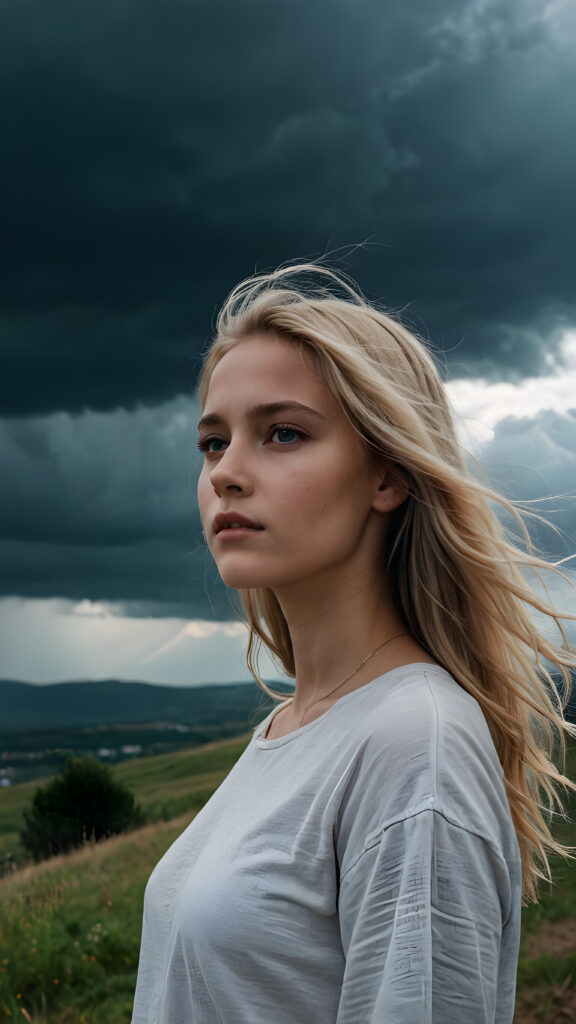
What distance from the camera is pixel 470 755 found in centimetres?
179

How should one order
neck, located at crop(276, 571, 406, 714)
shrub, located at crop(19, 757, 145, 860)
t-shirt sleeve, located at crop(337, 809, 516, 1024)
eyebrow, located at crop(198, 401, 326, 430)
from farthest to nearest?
shrub, located at crop(19, 757, 145, 860) < neck, located at crop(276, 571, 406, 714) < eyebrow, located at crop(198, 401, 326, 430) < t-shirt sleeve, located at crop(337, 809, 516, 1024)

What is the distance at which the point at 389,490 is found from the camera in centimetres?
237

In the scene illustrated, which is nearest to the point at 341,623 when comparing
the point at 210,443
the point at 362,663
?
the point at 362,663

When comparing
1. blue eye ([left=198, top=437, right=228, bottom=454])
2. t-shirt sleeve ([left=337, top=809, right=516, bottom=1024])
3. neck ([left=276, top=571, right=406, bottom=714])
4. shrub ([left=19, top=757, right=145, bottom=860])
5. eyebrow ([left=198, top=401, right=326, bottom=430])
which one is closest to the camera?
t-shirt sleeve ([left=337, top=809, right=516, bottom=1024])

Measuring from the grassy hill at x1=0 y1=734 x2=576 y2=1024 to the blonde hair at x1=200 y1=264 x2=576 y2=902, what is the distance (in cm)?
250

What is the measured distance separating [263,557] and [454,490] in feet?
1.89

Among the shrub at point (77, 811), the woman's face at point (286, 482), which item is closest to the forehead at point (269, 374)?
the woman's face at point (286, 482)

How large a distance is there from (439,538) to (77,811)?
9025mm

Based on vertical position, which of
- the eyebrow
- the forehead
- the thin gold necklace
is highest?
the forehead

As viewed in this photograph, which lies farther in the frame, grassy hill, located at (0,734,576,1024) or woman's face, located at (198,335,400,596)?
grassy hill, located at (0,734,576,1024)

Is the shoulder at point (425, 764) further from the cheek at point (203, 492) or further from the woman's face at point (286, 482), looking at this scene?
the cheek at point (203, 492)

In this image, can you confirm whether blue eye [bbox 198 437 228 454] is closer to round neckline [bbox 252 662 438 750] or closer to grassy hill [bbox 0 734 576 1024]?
round neckline [bbox 252 662 438 750]

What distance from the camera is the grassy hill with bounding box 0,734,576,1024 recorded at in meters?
5.84

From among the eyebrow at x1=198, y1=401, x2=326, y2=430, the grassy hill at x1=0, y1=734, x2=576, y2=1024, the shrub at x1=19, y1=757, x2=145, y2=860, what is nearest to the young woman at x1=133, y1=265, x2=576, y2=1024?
the eyebrow at x1=198, y1=401, x2=326, y2=430
